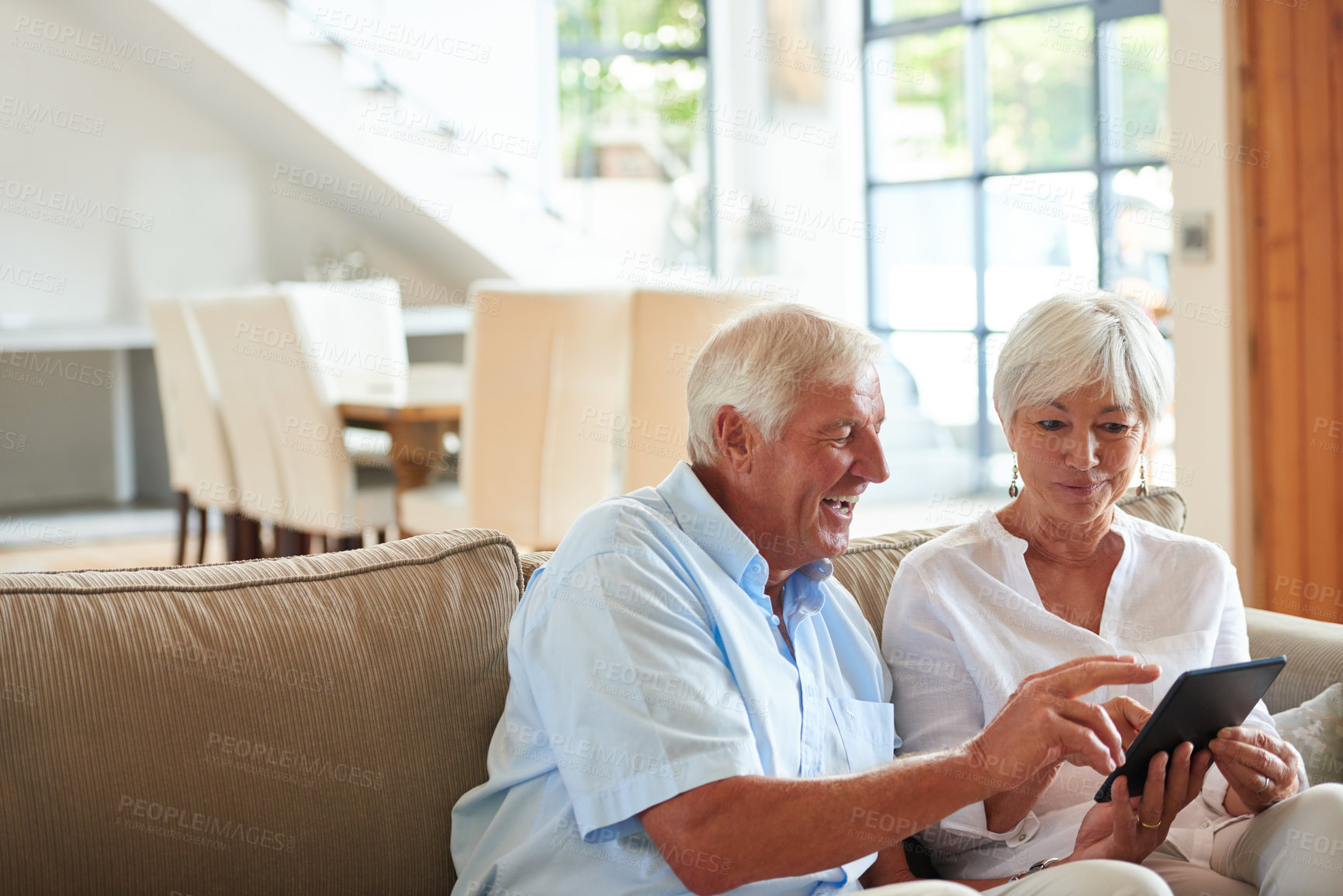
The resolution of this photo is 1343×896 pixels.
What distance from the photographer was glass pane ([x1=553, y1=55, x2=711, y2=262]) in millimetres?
7156

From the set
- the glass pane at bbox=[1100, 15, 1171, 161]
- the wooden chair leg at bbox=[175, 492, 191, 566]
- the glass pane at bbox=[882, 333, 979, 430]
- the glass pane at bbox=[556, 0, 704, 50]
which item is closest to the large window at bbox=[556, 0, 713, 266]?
the glass pane at bbox=[556, 0, 704, 50]

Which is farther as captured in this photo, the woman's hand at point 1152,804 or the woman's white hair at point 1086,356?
the woman's white hair at point 1086,356

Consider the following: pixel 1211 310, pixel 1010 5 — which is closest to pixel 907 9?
pixel 1010 5

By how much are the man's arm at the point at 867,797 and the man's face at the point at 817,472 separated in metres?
0.28

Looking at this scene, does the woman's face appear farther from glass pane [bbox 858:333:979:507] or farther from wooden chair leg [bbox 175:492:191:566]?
glass pane [bbox 858:333:979:507]

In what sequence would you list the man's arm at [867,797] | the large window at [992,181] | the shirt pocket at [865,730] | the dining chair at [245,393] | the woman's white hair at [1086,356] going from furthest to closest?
the large window at [992,181] → the dining chair at [245,393] → the woman's white hair at [1086,356] → the shirt pocket at [865,730] → the man's arm at [867,797]

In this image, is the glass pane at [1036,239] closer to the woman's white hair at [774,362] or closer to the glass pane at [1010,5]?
the glass pane at [1010,5]

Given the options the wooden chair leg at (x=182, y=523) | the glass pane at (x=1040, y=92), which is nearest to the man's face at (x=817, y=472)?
the wooden chair leg at (x=182, y=523)

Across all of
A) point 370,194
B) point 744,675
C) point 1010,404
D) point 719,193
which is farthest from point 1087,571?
point 719,193

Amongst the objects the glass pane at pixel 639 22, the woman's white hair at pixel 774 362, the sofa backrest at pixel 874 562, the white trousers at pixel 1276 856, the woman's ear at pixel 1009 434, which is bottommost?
the white trousers at pixel 1276 856

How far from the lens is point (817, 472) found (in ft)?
4.65

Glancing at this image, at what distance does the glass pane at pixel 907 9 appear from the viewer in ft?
20.7

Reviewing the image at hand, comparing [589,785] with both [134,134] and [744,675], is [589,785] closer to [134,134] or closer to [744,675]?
[744,675]

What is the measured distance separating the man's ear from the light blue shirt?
5cm
